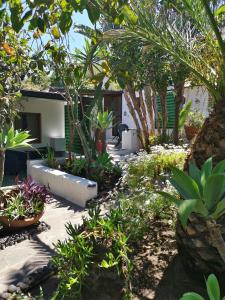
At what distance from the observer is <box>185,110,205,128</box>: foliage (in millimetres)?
13828

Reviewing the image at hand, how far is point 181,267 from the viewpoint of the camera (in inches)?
155

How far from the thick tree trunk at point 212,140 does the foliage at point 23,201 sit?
337cm

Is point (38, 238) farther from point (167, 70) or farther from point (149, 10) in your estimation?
point (167, 70)

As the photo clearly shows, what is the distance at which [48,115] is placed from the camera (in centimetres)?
1327

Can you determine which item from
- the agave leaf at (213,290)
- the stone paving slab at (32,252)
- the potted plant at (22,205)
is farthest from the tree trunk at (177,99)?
the agave leaf at (213,290)

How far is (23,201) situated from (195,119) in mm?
9726

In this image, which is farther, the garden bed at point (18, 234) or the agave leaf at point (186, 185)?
the garden bed at point (18, 234)

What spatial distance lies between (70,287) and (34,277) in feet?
3.66

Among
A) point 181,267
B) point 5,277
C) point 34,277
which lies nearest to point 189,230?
point 181,267

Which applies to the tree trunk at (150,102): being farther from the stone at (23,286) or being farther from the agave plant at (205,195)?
the agave plant at (205,195)

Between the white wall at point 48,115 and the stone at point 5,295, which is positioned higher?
the white wall at point 48,115

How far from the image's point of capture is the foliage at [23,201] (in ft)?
19.5

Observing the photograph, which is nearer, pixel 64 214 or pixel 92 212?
pixel 92 212

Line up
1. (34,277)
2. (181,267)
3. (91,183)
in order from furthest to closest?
1. (91,183)
2. (34,277)
3. (181,267)
